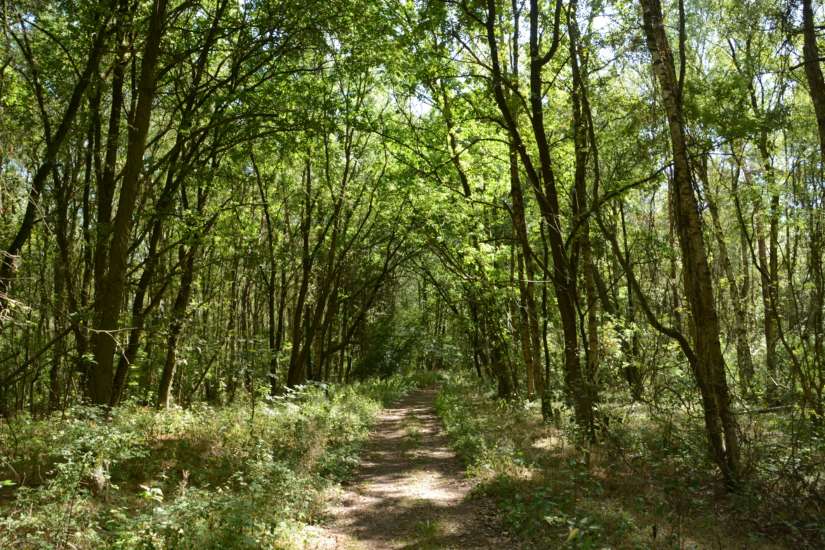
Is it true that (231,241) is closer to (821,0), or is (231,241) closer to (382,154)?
(382,154)

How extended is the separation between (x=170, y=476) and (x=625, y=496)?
22.4ft

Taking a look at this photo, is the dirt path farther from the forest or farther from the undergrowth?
the undergrowth

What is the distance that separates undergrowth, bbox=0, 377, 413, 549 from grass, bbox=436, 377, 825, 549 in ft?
9.06

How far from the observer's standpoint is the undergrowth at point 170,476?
5219 mm

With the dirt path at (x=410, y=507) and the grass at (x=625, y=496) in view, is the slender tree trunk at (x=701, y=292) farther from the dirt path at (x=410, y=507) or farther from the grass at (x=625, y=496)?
the dirt path at (x=410, y=507)

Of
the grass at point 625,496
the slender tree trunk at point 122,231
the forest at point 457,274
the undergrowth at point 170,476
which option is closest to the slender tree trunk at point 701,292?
the forest at point 457,274

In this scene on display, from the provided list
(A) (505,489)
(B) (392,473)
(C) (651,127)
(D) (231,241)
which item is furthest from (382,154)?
(A) (505,489)

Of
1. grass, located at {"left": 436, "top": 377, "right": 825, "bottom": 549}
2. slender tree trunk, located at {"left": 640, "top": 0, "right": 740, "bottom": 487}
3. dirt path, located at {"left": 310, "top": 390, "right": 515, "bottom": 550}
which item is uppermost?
slender tree trunk, located at {"left": 640, "top": 0, "right": 740, "bottom": 487}

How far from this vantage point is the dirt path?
21.3 ft

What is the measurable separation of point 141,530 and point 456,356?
33.1 metres

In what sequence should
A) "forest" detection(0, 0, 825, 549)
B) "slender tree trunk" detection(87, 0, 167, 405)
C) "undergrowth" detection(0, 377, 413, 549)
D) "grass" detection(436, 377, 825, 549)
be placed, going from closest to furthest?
"undergrowth" detection(0, 377, 413, 549), "grass" detection(436, 377, 825, 549), "forest" detection(0, 0, 825, 549), "slender tree trunk" detection(87, 0, 167, 405)

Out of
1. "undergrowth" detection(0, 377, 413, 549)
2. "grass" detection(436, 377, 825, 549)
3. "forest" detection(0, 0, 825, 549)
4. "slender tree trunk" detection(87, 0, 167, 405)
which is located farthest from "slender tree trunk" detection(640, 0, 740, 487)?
"slender tree trunk" detection(87, 0, 167, 405)

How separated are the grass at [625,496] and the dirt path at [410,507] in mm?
384

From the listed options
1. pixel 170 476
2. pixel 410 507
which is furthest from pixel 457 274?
pixel 170 476
